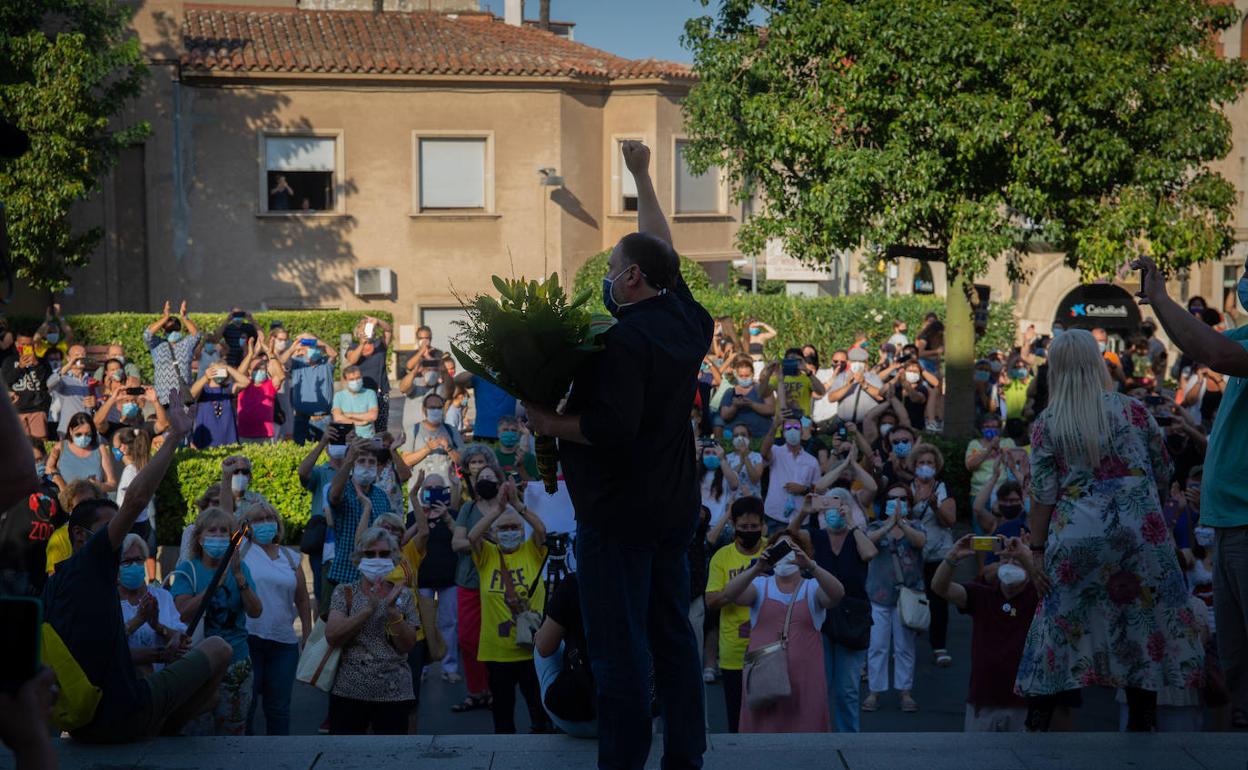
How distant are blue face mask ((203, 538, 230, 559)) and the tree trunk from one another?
11071mm

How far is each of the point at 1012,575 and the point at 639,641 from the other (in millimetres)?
3690

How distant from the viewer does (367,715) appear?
792 centimetres

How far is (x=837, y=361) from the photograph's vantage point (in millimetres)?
18297

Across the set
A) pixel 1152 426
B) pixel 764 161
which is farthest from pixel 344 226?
pixel 1152 426

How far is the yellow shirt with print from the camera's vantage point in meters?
8.24

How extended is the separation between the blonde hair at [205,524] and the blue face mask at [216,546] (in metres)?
0.09

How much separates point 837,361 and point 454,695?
28.8 feet

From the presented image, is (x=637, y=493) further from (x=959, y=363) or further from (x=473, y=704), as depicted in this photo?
(x=959, y=363)

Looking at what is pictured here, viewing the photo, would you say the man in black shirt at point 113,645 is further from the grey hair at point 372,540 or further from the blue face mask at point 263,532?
the blue face mask at point 263,532

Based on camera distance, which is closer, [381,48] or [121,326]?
[121,326]

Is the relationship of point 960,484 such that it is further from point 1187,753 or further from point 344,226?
point 344,226

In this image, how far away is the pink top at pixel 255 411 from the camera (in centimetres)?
1661

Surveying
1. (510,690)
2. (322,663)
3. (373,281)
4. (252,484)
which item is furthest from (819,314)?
(322,663)

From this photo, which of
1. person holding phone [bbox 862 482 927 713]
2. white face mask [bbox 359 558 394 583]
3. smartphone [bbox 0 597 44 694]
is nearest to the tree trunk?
person holding phone [bbox 862 482 927 713]
